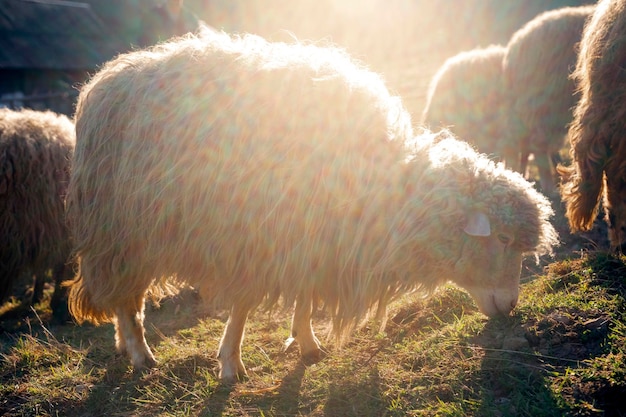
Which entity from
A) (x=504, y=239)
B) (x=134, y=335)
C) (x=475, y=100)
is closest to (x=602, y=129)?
(x=504, y=239)

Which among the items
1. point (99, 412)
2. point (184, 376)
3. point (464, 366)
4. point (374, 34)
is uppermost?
point (374, 34)

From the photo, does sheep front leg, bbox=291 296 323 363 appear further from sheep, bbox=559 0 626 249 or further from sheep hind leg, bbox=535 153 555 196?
sheep hind leg, bbox=535 153 555 196

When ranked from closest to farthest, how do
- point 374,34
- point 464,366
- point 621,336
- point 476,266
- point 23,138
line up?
point 621,336 → point 464,366 → point 476,266 → point 23,138 → point 374,34

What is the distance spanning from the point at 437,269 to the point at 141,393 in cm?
200

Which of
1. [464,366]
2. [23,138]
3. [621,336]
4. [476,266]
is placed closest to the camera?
[621,336]

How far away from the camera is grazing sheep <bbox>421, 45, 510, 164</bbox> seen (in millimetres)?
8195

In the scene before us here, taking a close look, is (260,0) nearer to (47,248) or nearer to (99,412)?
(47,248)

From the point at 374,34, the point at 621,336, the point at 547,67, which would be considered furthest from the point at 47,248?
the point at 374,34

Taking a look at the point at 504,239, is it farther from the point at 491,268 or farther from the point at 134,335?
the point at 134,335

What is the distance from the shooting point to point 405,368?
3.50 metres

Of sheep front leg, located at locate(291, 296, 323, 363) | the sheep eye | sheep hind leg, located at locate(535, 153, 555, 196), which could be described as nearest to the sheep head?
the sheep eye

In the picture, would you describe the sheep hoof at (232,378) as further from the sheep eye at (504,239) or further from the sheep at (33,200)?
the sheep at (33,200)

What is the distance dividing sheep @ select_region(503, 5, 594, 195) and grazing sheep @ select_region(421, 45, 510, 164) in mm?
553

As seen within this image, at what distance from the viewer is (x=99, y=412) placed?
3619 millimetres
